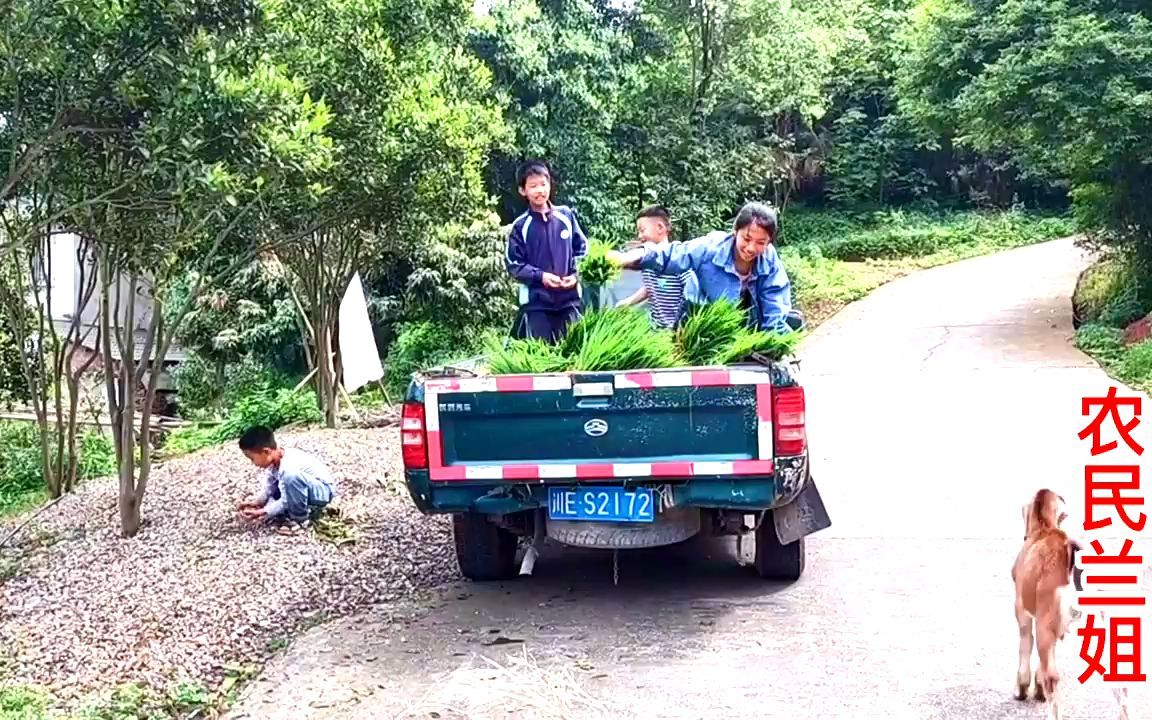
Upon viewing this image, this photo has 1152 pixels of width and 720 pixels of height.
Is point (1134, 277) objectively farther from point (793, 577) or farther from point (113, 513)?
point (113, 513)

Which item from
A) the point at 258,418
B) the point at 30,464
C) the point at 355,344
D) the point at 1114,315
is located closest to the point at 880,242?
the point at 1114,315

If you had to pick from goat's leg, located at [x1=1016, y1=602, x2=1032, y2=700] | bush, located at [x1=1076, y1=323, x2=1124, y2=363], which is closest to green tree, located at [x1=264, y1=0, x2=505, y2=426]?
goat's leg, located at [x1=1016, y1=602, x2=1032, y2=700]

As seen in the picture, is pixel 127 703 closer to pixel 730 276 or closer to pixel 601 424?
pixel 601 424

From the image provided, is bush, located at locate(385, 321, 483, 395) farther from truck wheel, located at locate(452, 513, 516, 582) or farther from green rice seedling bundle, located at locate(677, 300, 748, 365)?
green rice seedling bundle, located at locate(677, 300, 748, 365)

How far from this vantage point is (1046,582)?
153 inches

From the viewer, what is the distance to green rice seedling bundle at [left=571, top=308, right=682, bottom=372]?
5.49 m

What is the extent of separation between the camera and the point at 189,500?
837 centimetres

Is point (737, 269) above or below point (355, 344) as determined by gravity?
above

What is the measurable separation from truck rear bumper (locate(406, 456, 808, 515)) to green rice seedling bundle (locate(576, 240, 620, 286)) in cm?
140

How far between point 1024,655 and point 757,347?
1845 millimetres

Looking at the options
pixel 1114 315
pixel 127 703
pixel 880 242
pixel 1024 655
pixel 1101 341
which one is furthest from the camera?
pixel 880 242

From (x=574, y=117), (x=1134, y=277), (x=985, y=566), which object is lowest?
(x=985, y=566)

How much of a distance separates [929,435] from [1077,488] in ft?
7.57

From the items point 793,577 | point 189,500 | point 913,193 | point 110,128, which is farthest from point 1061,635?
point 913,193
